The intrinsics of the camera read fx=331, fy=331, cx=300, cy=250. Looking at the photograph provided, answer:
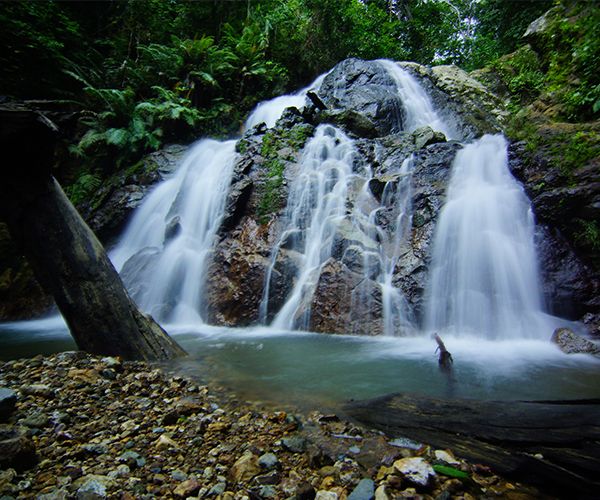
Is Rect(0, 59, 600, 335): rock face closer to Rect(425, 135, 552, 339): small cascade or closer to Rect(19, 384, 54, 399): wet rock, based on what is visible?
Rect(425, 135, 552, 339): small cascade

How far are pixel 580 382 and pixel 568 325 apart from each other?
79.6 inches

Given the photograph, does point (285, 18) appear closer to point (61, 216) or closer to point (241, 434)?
point (61, 216)

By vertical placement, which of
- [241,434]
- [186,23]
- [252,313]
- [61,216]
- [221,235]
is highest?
[186,23]

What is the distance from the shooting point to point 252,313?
22.1 ft

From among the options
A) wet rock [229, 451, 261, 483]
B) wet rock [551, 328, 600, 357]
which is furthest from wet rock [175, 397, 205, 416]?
wet rock [551, 328, 600, 357]

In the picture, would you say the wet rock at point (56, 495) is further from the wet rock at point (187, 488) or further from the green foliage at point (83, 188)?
the green foliage at point (83, 188)

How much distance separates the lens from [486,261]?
5.97m

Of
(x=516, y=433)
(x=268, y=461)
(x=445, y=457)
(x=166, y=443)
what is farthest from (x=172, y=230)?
(x=516, y=433)

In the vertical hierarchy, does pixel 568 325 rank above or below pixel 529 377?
above

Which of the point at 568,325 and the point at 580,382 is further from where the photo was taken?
the point at 568,325

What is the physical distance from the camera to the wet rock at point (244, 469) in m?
1.78

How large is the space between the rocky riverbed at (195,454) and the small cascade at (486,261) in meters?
3.98

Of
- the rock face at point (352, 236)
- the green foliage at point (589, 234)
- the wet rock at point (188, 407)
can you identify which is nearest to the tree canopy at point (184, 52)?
the rock face at point (352, 236)

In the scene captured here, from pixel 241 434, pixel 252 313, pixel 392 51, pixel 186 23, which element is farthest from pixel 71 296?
pixel 392 51
